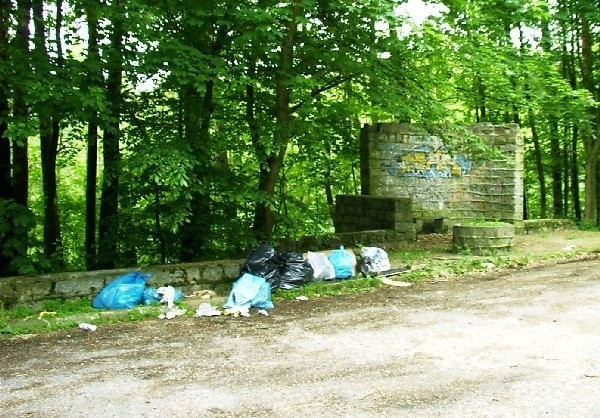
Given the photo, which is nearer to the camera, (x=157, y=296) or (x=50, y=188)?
(x=157, y=296)

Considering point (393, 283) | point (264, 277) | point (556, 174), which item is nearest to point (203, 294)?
point (264, 277)

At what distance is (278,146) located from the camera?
29.4ft

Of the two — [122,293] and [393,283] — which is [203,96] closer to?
[122,293]

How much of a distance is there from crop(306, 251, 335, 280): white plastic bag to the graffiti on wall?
6572 mm

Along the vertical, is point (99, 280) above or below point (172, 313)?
above

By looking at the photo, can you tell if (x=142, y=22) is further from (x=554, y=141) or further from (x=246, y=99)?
(x=554, y=141)

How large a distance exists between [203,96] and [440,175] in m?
8.52

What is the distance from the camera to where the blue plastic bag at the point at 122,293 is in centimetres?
742

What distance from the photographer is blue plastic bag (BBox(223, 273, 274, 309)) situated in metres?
7.49

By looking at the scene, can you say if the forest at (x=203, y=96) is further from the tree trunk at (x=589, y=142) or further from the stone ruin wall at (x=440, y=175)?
the tree trunk at (x=589, y=142)

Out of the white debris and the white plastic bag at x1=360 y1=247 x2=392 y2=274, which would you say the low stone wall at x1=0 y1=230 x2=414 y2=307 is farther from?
the white debris

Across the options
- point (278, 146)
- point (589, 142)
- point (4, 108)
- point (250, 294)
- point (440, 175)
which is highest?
point (589, 142)

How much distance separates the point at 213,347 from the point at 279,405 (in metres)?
1.81

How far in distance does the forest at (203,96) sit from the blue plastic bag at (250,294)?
1214 millimetres
